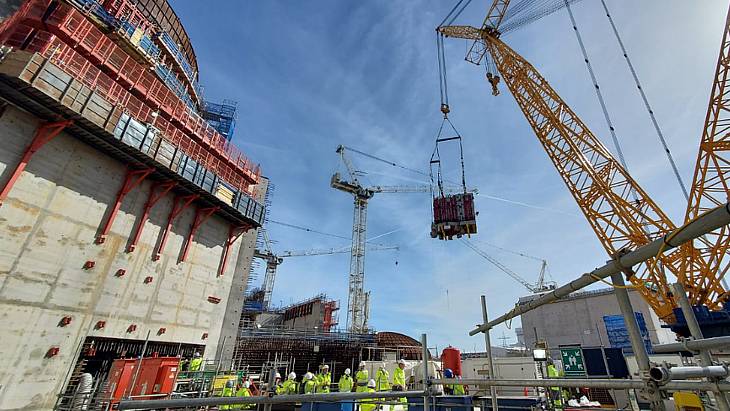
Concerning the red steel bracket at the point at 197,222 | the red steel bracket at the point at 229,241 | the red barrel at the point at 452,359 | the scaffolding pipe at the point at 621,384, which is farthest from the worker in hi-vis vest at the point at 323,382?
the red steel bracket at the point at 197,222

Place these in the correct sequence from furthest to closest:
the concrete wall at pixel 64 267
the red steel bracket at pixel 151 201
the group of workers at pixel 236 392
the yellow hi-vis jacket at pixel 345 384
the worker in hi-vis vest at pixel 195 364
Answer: the worker in hi-vis vest at pixel 195 364 < the red steel bracket at pixel 151 201 < the yellow hi-vis jacket at pixel 345 384 < the concrete wall at pixel 64 267 < the group of workers at pixel 236 392

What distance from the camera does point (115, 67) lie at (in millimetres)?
21438

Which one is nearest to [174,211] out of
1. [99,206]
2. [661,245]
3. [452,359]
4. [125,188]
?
[125,188]

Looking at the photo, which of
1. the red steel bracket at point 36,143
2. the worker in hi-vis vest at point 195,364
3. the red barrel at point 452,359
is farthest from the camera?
the worker in hi-vis vest at point 195,364

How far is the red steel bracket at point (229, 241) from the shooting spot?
27.3 metres

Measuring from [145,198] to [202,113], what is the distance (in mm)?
23364

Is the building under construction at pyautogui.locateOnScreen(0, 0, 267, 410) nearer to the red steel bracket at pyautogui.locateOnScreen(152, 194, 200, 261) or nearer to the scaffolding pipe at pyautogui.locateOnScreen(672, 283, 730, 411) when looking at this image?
the red steel bracket at pyautogui.locateOnScreen(152, 194, 200, 261)

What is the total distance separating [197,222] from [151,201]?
13.1 feet

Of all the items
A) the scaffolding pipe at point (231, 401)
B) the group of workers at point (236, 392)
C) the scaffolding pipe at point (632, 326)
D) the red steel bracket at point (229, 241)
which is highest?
the red steel bracket at point (229, 241)

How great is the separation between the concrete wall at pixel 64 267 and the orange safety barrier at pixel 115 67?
526 centimetres

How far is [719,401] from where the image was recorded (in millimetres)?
2943

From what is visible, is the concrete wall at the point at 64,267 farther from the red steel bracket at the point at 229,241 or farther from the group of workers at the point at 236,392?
the group of workers at the point at 236,392

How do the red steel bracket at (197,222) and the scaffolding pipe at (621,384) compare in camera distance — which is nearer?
the scaffolding pipe at (621,384)

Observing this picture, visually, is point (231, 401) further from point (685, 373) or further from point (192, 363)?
point (192, 363)
